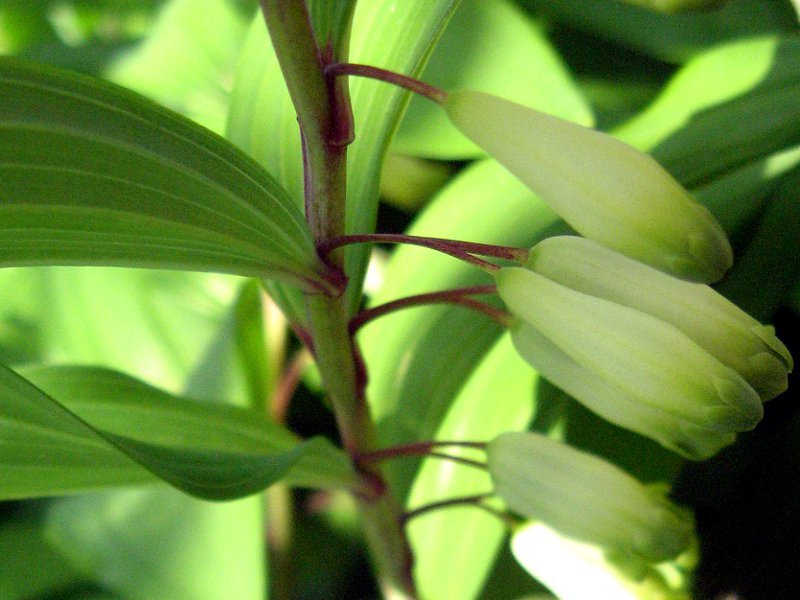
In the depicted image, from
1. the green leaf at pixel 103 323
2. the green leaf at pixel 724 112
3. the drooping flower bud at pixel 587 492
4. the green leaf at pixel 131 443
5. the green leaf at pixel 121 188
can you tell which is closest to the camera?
the green leaf at pixel 121 188

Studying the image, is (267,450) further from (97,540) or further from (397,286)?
(97,540)

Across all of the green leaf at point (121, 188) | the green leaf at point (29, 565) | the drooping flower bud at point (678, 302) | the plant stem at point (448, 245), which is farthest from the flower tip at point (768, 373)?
the green leaf at point (29, 565)

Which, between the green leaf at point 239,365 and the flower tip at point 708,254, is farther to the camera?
the green leaf at point 239,365

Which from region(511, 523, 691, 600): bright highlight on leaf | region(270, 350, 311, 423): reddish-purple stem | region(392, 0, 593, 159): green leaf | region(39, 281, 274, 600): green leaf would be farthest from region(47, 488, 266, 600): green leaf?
region(392, 0, 593, 159): green leaf

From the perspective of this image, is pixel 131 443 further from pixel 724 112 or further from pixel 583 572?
pixel 724 112

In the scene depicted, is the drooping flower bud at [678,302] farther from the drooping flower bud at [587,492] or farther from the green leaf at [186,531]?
the green leaf at [186,531]

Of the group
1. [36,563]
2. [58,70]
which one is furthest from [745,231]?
[36,563]

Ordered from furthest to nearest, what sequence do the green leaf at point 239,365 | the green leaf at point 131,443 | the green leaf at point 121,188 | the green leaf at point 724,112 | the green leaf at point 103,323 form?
the green leaf at point 103,323, the green leaf at point 239,365, the green leaf at point 724,112, the green leaf at point 131,443, the green leaf at point 121,188
